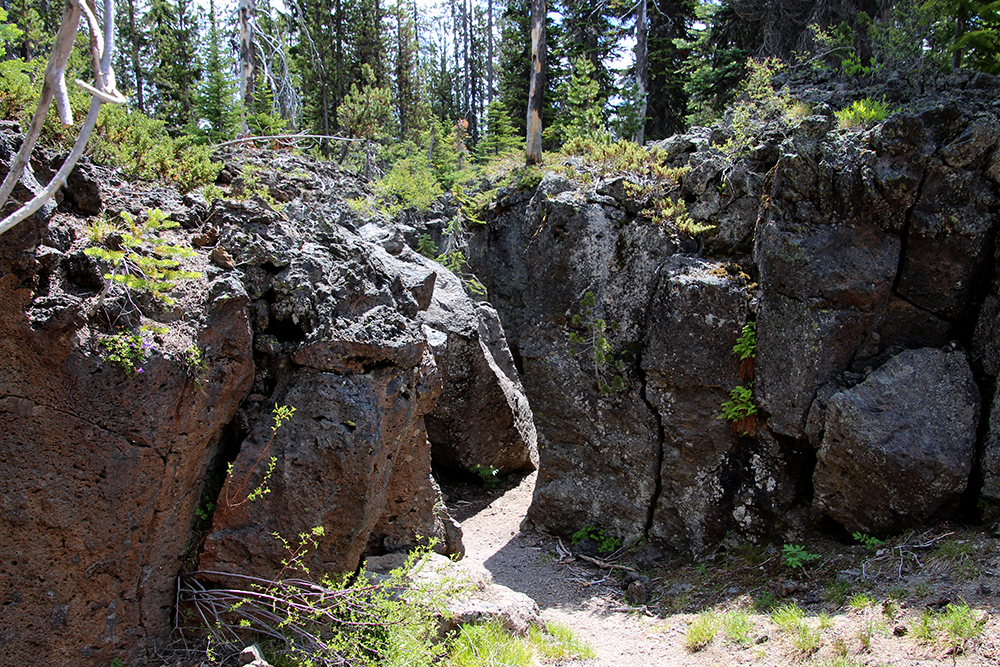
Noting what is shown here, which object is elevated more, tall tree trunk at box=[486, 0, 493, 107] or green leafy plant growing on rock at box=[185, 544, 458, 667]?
tall tree trunk at box=[486, 0, 493, 107]

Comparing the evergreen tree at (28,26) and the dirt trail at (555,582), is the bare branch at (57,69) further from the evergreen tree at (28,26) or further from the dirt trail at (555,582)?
the evergreen tree at (28,26)

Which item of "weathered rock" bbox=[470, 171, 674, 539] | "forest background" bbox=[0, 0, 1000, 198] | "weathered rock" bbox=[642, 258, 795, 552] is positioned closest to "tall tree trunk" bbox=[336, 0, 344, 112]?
"forest background" bbox=[0, 0, 1000, 198]

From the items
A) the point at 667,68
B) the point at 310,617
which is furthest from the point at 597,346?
the point at 667,68

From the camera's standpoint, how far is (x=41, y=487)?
12.6ft

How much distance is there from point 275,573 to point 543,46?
12283mm

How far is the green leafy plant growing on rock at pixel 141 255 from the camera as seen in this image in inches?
161

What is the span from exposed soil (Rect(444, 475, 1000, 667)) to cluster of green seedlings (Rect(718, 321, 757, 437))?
159cm

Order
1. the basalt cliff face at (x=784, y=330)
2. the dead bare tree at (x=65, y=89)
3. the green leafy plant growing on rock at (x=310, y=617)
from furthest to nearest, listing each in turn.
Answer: the basalt cliff face at (x=784, y=330) → the green leafy plant growing on rock at (x=310, y=617) → the dead bare tree at (x=65, y=89)

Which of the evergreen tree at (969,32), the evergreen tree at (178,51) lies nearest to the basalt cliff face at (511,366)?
the evergreen tree at (969,32)

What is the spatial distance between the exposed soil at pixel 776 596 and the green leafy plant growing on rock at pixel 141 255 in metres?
5.26

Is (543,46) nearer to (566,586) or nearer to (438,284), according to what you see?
(438,284)

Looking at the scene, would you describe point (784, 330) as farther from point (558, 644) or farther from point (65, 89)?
point (65, 89)

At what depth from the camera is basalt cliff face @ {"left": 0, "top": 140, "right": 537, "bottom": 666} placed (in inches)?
150

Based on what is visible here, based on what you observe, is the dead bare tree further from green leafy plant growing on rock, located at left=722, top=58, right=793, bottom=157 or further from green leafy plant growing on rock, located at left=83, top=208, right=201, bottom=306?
green leafy plant growing on rock, located at left=722, top=58, right=793, bottom=157
